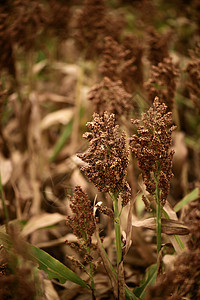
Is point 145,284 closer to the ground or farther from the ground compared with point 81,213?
closer to the ground

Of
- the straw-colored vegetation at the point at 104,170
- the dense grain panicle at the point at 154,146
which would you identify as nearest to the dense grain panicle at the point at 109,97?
the straw-colored vegetation at the point at 104,170

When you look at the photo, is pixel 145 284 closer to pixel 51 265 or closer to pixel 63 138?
pixel 51 265

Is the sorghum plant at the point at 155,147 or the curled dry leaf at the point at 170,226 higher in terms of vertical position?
the sorghum plant at the point at 155,147

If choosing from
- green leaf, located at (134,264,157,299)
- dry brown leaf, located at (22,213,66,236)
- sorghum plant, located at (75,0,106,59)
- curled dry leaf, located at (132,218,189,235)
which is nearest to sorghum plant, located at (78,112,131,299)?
curled dry leaf, located at (132,218,189,235)

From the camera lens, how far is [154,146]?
60 cm

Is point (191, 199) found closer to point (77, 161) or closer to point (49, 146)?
point (77, 161)

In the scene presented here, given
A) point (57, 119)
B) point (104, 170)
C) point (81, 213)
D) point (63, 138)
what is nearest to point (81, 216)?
point (81, 213)

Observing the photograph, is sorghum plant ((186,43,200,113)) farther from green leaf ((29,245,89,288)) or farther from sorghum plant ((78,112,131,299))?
green leaf ((29,245,89,288))

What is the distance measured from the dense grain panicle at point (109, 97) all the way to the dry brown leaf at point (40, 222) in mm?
440

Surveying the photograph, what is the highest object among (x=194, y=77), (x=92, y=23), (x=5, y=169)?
(x=92, y=23)

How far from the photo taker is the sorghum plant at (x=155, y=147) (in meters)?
0.60

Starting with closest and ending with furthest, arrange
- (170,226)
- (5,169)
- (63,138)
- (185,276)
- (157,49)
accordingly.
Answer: (185,276) → (170,226) → (157,49) → (5,169) → (63,138)

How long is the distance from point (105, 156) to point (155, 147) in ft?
0.33

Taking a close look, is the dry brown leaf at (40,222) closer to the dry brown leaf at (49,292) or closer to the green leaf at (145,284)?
the dry brown leaf at (49,292)
